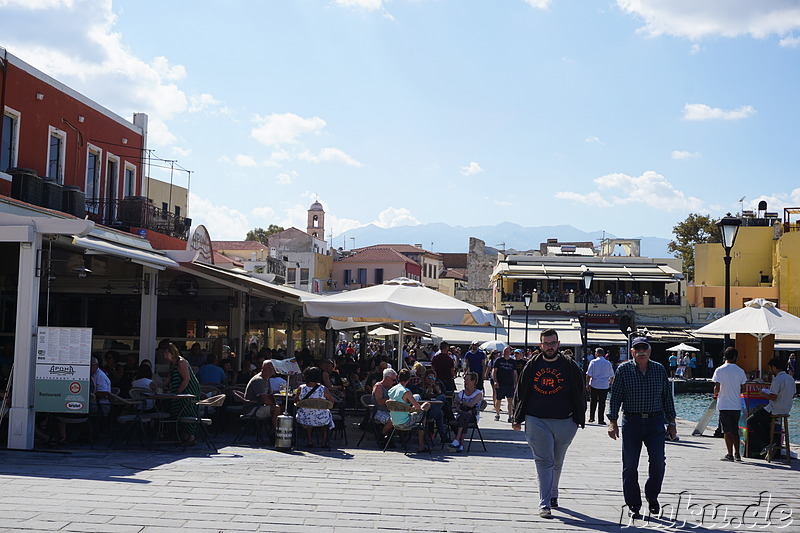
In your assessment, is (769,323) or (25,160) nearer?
(769,323)

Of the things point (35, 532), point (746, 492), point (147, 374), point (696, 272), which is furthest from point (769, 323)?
point (696, 272)

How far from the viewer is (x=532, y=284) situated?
52625 millimetres

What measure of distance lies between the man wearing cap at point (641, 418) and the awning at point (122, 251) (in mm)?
7116

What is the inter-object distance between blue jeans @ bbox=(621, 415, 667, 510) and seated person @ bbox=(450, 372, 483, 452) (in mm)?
4507

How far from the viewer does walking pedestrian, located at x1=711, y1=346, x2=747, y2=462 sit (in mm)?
11391

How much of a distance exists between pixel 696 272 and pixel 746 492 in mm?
47859

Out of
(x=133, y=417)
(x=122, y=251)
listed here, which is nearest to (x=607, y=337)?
(x=122, y=251)

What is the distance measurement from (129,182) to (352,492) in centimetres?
1767

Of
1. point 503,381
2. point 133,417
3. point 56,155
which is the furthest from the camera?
point 56,155

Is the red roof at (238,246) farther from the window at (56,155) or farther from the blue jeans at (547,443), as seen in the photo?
the blue jeans at (547,443)

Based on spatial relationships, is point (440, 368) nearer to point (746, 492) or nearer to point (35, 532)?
point (746, 492)

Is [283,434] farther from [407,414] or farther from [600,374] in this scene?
[600,374]

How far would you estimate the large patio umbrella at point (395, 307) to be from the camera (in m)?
12.7

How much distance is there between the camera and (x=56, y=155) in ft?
62.9
